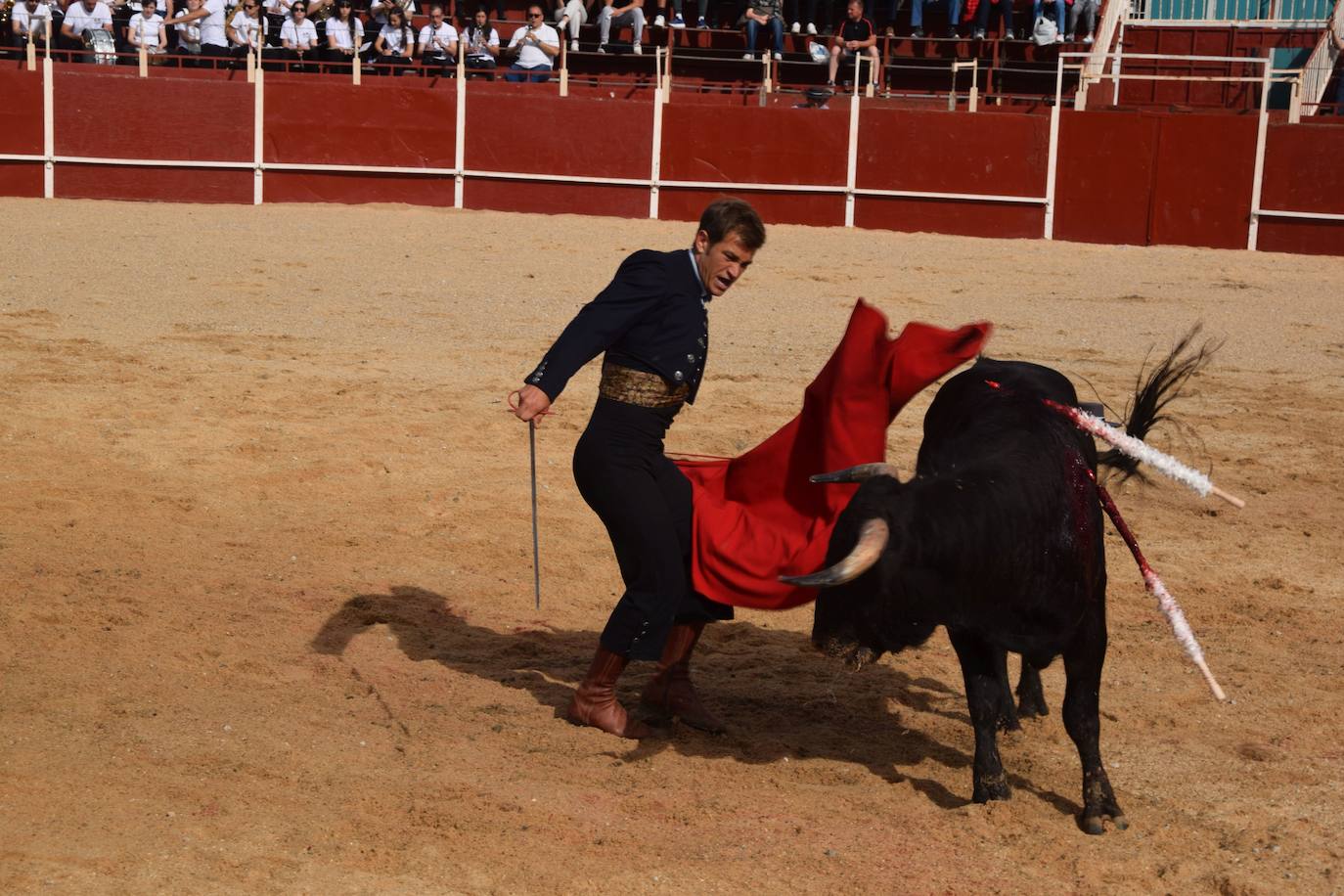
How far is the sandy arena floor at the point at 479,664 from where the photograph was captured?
10.6 ft

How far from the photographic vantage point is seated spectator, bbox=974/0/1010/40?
17062 mm

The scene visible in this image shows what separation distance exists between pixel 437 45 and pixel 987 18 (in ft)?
19.8

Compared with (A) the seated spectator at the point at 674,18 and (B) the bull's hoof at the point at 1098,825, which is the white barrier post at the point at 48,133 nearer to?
(A) the seated spectator at the point at 674,18

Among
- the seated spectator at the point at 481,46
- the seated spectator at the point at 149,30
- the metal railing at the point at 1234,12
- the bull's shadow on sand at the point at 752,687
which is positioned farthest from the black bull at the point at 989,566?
the metal railing at the point at 1234,12

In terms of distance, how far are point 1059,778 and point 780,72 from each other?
14.2 m

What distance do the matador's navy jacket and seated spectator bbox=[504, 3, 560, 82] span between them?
12.3 metres

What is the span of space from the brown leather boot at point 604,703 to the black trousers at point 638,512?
0.05 m

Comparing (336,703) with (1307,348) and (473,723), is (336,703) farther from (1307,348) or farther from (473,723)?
(1307,348)

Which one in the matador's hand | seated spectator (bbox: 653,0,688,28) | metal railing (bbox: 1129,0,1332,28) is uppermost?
metal railing (bbox: 1129,0,1332,28)

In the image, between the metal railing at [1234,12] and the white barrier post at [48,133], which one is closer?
the white barrier post at [48,133]

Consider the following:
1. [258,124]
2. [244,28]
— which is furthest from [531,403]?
[244,28]

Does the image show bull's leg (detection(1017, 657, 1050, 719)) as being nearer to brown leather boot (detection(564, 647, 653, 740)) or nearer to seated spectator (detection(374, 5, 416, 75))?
brown leather boot (detection(564, 647, 653, 740))

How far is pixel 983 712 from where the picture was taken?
3598 millimetres

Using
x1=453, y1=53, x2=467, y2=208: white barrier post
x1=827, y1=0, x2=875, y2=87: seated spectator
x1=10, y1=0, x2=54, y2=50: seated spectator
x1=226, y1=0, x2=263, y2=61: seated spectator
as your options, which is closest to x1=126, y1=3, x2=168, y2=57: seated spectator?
x1=226, y1=0, x2=263, y2=61: seated spectator
